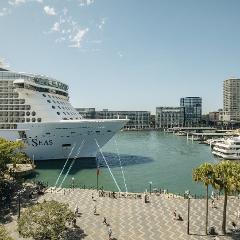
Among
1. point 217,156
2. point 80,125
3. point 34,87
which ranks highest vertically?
point 34,87

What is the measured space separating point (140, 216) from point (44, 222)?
12334 millimetres

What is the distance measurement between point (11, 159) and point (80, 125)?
2418cm

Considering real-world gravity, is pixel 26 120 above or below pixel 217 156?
above

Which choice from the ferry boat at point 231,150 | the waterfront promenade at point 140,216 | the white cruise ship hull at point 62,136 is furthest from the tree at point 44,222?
the ferry boat at point 231,150

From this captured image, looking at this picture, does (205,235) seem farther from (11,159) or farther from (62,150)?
(62,150)

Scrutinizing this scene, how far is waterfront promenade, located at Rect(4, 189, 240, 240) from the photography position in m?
36.6

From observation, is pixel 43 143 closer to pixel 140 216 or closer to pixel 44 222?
pixel 140 216

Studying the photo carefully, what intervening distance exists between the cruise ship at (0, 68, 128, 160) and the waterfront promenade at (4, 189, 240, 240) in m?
28.3

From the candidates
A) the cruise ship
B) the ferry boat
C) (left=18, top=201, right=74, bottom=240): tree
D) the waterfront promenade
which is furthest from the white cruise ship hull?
(left=18, top=201, right=74, bottom=240): tree

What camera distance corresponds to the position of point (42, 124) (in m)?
76.7

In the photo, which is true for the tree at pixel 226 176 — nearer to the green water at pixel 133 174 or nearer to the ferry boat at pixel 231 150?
the green water at pixel 133 174

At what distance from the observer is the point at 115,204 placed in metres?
45.3

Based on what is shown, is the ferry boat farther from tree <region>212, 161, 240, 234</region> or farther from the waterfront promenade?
tree <region>212, 161, 240, 234</region>

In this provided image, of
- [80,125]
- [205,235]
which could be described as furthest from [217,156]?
[205,235]
